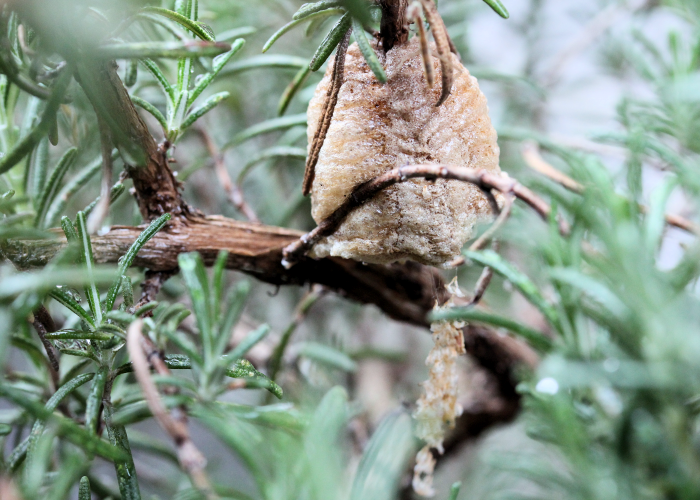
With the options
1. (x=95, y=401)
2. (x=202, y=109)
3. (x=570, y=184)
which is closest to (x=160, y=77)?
(x=202, y=109)

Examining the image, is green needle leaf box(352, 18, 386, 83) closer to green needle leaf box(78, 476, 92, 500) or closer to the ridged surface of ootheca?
the ridged surface of ootheca

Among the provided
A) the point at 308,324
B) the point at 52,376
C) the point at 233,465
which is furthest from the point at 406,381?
the point at 52,376

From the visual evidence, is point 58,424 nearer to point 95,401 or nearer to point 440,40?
point 95,401

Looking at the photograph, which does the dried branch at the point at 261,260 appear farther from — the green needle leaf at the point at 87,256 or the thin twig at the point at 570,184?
the thin twig at the point at 570,184

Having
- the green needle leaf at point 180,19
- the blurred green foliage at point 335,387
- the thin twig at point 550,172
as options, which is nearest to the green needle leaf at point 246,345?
the blurred green foliage at point 335,387

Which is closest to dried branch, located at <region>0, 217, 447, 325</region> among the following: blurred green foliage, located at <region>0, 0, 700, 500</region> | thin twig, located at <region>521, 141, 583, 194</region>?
blurred green foliage, located at <region>0, 0, 700, 500</region>

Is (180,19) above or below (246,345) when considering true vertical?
above

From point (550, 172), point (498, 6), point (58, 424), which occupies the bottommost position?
point (550, 172)
